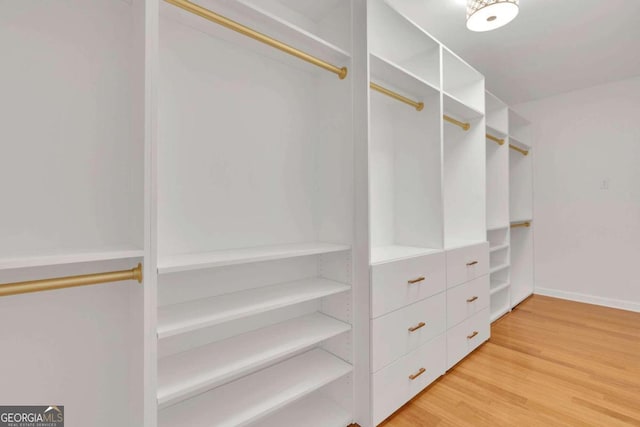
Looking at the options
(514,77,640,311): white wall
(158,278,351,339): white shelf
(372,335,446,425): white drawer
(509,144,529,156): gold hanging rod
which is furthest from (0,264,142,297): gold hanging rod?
(514,77,640,311): white wall

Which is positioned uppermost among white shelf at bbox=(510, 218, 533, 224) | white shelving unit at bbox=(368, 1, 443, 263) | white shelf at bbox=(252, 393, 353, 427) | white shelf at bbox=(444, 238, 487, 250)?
white shelving unit at bbox=(368, 1, 443, 263)

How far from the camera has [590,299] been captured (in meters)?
3.52

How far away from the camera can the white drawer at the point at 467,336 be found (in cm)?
207

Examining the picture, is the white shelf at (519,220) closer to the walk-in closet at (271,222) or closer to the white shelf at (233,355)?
the walk-in closet at (271,222)

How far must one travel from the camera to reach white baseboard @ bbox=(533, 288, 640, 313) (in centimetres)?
329

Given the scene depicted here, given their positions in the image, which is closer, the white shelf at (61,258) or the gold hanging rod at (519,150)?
the white shelf at (61,258)

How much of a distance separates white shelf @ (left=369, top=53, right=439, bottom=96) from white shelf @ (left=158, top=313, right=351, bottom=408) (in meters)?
1.50

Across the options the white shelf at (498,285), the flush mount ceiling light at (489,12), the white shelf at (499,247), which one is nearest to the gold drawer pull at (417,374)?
the white shelf at (498,285)

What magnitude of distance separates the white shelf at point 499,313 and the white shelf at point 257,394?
2073 mm

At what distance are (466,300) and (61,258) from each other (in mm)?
2381

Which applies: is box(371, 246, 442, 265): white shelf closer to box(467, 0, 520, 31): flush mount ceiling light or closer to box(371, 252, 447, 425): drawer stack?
box(371, 252, 447, 425): drawer stack

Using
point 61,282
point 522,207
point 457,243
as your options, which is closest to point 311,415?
point 61,282

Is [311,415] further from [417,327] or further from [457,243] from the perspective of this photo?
[457,243]

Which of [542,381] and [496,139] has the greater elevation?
[496,139]
